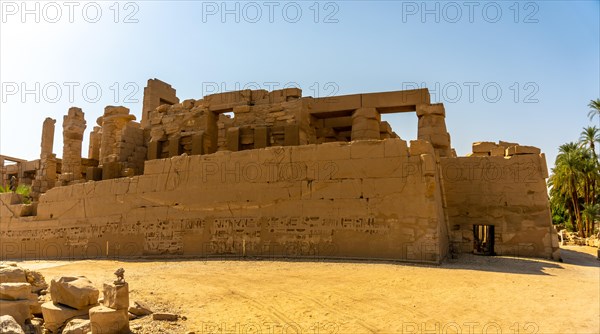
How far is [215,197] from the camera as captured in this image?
11156mm

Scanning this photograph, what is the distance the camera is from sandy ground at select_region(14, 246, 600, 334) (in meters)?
4.79

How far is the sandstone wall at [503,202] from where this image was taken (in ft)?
36.4

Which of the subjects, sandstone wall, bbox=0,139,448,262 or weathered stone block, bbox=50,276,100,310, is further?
sandstone wall, bbox=0,139,448,262

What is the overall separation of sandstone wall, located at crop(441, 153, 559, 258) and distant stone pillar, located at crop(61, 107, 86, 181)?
15672 mm

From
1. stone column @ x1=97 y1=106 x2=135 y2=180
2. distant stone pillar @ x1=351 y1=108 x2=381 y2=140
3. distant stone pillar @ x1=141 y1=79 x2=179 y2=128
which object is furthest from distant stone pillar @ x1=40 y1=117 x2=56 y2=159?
distant stone pillar @ x1=351 y1=108 x2=381 y2=140

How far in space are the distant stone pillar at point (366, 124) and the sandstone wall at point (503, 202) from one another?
239 centimetres

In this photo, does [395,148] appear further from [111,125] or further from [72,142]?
[72,142]

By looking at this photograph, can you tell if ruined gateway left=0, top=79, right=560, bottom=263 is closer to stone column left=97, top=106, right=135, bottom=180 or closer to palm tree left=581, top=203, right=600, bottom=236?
stone column left=97, top=106, right=135, bottom=180

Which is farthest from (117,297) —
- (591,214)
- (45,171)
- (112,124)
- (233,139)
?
(591,214)

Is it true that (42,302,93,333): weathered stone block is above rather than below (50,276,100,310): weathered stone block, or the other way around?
below

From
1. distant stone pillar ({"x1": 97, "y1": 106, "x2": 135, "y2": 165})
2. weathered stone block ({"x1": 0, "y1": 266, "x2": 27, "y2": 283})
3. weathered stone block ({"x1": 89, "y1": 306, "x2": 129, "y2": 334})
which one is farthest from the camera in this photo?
distant stone pillar ({"x1": 97, "y1": 106, "x2": 135, "y2": 165})

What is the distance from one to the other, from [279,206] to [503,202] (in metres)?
6.03

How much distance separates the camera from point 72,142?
19.6m

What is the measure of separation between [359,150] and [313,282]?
4016mm
